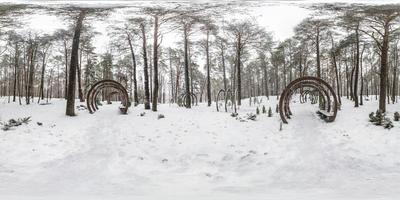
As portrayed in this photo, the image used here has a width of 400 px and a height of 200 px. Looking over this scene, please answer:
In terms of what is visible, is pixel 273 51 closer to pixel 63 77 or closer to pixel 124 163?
pixel 124 163

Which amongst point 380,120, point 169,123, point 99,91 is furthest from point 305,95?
point 99,91

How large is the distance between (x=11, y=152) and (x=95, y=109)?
1.50 meters

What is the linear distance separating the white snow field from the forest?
2cm

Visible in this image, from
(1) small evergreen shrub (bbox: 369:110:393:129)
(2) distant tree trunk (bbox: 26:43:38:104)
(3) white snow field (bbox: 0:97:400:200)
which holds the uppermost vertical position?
(2) distant tree trunk (bbox: 26:43:38:104)

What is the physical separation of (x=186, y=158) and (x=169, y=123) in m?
1.26

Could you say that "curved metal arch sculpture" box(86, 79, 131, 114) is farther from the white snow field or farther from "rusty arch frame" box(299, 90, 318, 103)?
"rusty arch frame" box(299, 90, 318, 103)

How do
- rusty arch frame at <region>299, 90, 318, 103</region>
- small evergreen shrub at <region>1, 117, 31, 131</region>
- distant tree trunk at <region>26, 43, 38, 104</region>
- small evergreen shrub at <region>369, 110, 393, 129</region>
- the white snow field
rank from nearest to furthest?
the white snow field
small evergreen shrub at <region>1, 117, 31, 131</region>
distant tree trunk at <region>26, 43, 38, 104</region>
small evergreen shrub at <region>369, 110, 393, 129</region>
rusty arch frame at <region>299, 90, 318, 103</region>

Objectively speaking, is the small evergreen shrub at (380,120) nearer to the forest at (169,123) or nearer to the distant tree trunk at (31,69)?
the forest at (169,123)

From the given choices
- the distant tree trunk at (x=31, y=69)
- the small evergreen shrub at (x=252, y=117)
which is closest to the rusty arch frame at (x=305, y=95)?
the small evergreen shrub at (x=252, y=117)

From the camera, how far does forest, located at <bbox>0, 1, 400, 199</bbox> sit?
12.6 feet

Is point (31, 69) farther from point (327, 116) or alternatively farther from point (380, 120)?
point (380, 120)

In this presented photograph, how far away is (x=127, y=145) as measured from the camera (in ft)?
15.4

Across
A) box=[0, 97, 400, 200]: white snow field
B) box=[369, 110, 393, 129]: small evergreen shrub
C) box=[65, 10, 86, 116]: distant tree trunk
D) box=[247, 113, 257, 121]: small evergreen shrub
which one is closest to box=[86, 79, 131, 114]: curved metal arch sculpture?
box=[0, 97, 400, 200]: white snow field

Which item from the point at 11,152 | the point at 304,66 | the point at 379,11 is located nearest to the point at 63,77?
the point at 11,152
